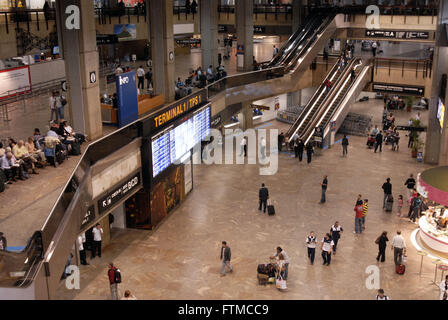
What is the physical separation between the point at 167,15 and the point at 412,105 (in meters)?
27.2

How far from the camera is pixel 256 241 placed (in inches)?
813

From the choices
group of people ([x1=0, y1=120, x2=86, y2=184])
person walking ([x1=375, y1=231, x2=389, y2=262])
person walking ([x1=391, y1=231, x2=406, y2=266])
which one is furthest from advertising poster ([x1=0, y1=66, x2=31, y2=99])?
person walking ([x1=391, y1=231, x2=406, y2=266])

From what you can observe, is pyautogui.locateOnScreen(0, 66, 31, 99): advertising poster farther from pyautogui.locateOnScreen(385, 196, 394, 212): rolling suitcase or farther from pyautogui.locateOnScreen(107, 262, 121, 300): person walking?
pyautogui.locateOnScreen(385, 196, 394, 212): rolling suitcase

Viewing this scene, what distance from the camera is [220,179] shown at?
27.4 m

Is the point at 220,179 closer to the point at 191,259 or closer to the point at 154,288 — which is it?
the point at 191,259

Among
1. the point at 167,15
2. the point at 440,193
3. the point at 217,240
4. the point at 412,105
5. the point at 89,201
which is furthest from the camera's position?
the point at 412,105

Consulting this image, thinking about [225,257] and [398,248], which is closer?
[225,257]

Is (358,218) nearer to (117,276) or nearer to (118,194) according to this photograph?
(118,194)

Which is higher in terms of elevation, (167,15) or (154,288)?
(167,15)

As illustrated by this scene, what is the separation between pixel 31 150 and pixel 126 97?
5.30 meters

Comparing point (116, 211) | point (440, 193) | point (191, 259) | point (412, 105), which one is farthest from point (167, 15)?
point (412, 105)

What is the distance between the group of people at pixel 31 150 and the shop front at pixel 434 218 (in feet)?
40.7

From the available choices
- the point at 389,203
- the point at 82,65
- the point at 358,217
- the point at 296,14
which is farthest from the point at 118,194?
the point at 296,14

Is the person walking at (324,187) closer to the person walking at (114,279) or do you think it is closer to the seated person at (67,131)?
the seated person at (67,131)
